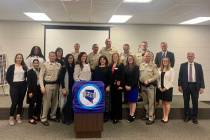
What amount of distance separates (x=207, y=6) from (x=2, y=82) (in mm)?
5932

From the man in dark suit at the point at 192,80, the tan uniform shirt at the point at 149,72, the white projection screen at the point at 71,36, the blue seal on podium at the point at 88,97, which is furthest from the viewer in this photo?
the white projection screen at the point at 71,36

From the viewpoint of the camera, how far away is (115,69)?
5727 millimetres

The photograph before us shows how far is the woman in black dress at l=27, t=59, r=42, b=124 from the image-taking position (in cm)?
559

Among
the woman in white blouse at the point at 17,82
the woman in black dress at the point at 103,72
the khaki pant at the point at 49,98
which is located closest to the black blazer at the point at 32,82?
the woman in white blouse at the point at 17,82

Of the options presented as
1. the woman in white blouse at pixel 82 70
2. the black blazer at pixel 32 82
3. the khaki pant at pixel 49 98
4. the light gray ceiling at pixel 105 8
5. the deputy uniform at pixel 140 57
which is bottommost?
the khaki pant at pixel 49 98

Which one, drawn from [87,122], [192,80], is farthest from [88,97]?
[192,80]

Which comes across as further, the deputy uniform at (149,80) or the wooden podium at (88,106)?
the deputy uniform at (149,80)

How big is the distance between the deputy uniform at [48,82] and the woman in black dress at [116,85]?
43.7 inches

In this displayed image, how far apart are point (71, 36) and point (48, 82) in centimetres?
377

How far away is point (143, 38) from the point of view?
365 inches

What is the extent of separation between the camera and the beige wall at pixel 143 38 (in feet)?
29.5

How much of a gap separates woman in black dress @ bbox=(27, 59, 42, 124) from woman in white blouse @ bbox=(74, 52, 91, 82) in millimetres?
789

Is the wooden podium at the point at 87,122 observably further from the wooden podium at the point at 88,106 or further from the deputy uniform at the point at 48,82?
the deputy uniform at the point at 48,82

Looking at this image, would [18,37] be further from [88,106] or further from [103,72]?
[88,106]
